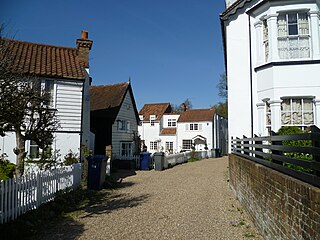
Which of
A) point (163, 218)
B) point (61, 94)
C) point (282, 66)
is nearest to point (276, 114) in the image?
point (282, 66)

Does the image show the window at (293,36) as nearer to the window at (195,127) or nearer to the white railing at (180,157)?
the white railing at (180,157)

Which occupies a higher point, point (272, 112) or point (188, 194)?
point (272, 112)

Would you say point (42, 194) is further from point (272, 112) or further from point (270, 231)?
point (272, 112)

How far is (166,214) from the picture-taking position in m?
7.95

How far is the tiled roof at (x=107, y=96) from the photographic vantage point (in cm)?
2609

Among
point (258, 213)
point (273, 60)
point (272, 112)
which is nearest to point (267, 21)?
point (273, 60)

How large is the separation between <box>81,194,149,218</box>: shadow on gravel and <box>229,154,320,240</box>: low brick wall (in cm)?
395

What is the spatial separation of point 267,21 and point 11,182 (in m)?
11.1

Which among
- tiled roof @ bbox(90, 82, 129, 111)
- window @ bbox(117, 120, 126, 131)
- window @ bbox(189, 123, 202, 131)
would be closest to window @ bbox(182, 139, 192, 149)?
window @ bbox(189, 123, 202, 131)

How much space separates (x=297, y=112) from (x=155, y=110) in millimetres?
37659

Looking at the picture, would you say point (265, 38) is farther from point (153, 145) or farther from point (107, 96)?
point (153, 145)

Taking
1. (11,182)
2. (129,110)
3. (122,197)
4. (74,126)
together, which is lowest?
(122,197)

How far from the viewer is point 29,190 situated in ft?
25.3

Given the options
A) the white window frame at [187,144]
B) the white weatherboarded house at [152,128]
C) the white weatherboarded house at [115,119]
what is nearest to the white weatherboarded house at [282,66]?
the white weatherboarded house at [115,119]
